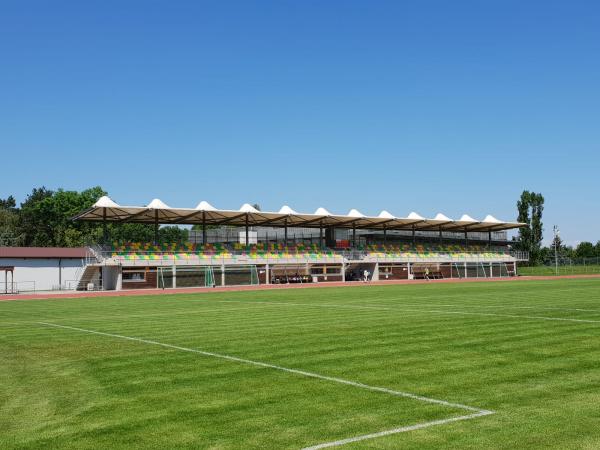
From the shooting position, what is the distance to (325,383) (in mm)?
8945

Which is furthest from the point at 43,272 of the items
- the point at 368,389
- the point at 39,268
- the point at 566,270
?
the point at 566,270

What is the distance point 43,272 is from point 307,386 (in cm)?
5172

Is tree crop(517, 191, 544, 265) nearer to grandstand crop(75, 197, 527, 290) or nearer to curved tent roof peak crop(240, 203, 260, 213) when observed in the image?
grandstand crop(75, 197, 527, 290)

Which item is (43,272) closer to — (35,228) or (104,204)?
(104,204)

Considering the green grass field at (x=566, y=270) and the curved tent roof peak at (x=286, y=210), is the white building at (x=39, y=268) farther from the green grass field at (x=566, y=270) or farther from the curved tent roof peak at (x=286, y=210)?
the green grass field at (x=566, y=270)

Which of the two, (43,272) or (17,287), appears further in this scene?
(43,272)

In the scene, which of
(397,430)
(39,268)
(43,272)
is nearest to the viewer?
(397,430)

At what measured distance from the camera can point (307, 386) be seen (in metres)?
8.77

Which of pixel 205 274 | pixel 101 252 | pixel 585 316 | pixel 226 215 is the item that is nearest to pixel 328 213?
pixel 226 215

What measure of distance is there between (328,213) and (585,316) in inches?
→ 1933

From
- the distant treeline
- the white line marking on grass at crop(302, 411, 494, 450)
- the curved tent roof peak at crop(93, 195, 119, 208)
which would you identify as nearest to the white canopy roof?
the curved tent roof peak at crop(93, 195, 119, 208)

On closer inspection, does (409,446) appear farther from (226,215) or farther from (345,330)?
(226,215)

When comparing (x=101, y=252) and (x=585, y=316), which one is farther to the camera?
(x=101, y=252)

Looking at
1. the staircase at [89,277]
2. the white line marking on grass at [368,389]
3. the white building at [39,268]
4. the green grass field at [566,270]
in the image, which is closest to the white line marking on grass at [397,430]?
the white line marking on grass at [368,389]
